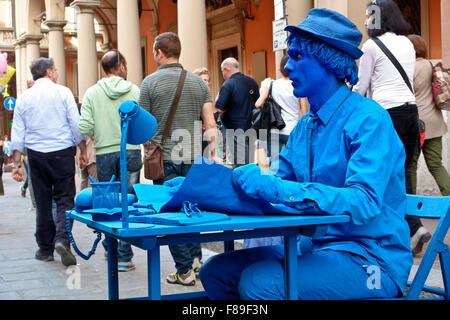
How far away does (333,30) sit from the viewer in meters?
2.68

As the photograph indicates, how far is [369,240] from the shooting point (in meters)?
2.60

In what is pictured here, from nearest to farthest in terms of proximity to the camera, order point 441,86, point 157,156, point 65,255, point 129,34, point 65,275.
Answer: point 157,156 → point 65,275 → point 65,255 → point 441,86 → point 129,34

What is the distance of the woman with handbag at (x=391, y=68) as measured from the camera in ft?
18.2

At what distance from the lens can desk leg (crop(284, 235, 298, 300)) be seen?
2400 mm

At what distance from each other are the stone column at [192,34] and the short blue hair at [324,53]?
8419 millimetres

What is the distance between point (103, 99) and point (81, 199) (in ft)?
11.9

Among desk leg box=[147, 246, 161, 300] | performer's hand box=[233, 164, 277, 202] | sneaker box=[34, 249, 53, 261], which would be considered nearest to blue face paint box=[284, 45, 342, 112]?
performer's hand box=[233, 164, 277, 202]

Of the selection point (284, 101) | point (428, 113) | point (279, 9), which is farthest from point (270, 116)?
point (428, 113)

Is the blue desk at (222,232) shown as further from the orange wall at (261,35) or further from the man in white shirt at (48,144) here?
the orange wall at (261,35)

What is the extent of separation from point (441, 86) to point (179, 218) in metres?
5.05

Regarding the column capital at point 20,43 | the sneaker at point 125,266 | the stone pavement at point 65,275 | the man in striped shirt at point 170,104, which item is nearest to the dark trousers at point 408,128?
the stone pavement at point 65,275

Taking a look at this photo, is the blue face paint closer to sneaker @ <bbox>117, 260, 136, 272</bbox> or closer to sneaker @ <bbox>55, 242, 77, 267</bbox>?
sneaker @ <bbox>117, 260, 136, 272</bbox>

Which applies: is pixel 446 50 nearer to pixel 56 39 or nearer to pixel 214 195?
pixel 214 195
